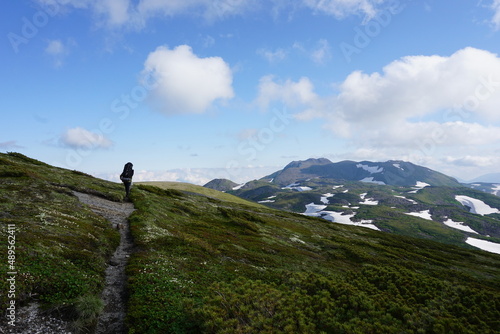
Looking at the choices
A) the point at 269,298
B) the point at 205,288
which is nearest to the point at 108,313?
A: the point at 205,288

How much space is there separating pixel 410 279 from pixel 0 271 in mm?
34264

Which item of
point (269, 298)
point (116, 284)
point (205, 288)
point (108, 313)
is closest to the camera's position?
point (108, 313)

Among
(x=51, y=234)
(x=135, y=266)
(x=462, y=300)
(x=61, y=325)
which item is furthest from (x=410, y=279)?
(x=51, y=234)

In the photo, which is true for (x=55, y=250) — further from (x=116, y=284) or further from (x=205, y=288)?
(x=205, y=288)

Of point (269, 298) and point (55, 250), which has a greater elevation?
point (55, 250)

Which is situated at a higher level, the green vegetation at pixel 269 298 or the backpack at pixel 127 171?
the backpack at pixel 127 171

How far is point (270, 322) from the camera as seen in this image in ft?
51.8

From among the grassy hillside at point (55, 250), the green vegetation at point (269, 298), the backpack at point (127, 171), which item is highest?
the backpack at point (127, 171)

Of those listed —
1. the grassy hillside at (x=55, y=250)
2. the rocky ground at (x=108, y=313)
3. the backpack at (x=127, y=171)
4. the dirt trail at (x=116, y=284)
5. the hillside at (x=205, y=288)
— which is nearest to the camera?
the rocky ground at (x=108, y=313)

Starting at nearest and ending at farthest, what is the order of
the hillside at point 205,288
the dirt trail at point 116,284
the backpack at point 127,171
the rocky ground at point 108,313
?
the rocky ground at point 108,313, the dirt trail at point 116,284, the hillside at point 205,288, the backpack at point 127,171

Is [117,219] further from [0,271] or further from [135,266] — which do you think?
[0,271]

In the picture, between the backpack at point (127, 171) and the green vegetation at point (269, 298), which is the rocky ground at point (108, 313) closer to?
the green vegetation at point (269, 298)

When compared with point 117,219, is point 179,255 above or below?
below

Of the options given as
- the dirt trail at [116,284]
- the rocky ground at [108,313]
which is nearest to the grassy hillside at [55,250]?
the rocky ground at [108,313]
